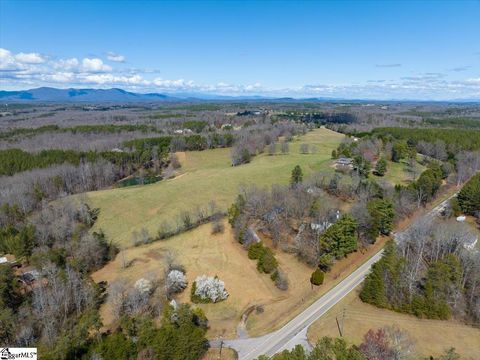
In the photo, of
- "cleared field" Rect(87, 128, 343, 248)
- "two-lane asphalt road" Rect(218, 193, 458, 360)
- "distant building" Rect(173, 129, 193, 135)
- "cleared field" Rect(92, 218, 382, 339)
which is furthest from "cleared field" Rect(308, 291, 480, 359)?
"distant building" Rect(173, 129, 193, 135)

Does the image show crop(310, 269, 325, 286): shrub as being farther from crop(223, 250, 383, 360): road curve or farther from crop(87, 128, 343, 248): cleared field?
crop(87, 128, 343, 248): cleared field

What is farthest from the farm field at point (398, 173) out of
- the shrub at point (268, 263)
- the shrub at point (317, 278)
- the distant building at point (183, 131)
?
the distant building at point (183, 131)

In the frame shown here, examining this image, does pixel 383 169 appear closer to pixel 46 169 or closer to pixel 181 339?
pixel 181 339

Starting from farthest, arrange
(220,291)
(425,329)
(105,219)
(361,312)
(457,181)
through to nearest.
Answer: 1. (457,181)
2. (105,219)
3. (220,291)
4. (361,312)
5. (425,329)

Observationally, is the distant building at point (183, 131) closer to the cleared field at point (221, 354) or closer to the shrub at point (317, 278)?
the shrub at point (317, 278)

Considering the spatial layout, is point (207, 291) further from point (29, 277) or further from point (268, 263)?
point (29, 277)

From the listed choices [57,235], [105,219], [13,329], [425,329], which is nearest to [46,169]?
[105,219]
